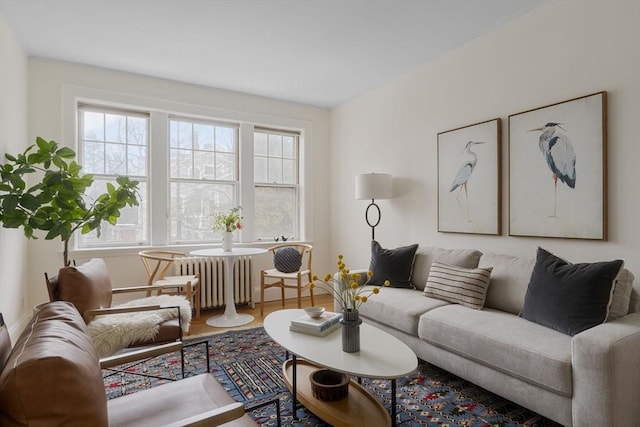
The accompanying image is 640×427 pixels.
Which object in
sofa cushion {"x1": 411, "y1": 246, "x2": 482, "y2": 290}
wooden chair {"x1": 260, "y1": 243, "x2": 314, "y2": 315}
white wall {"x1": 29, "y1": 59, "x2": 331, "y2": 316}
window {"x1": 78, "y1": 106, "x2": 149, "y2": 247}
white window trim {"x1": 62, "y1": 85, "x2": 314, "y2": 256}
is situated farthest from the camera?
wooden chair {"x1": 260, "y1": 243, "x2": 314, "y2": 315}

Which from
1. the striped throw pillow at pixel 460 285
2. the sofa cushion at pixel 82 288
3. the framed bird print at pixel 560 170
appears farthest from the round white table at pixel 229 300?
the framed bird print at pixel 560 170

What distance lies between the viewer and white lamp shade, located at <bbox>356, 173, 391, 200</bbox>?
3943 millimetres

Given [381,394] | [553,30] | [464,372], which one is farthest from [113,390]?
[553,30]

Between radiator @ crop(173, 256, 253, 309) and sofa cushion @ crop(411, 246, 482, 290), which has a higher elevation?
sofa cushion @ crop(411, 246, 482, 290)

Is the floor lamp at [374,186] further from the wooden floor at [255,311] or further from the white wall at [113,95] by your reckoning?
the wooden floor at [255,311]

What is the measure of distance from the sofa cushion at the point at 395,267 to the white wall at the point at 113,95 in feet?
5.93

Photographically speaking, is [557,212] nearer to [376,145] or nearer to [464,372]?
[464,372]

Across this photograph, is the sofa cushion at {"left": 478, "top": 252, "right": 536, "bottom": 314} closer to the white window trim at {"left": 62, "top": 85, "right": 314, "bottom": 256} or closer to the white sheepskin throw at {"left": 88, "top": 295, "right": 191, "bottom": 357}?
the white sheepskin throw at {"left": 88, "top": 295, "right": 191, "bottom": 357}

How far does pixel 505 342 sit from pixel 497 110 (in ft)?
6.61

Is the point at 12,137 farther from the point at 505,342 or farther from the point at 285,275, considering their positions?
the point at 505,342

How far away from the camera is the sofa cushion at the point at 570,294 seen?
197cm

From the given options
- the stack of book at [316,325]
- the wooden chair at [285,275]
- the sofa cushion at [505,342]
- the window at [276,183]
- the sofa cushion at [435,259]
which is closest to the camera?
the sofa cushion at [505,342]

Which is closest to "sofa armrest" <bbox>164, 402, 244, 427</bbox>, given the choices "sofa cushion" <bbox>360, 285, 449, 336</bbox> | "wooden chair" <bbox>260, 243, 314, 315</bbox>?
"sofa cushion" <bbox>360, 285, 449, 336</bbox>

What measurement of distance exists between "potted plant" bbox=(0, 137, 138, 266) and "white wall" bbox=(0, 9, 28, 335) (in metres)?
0.41
